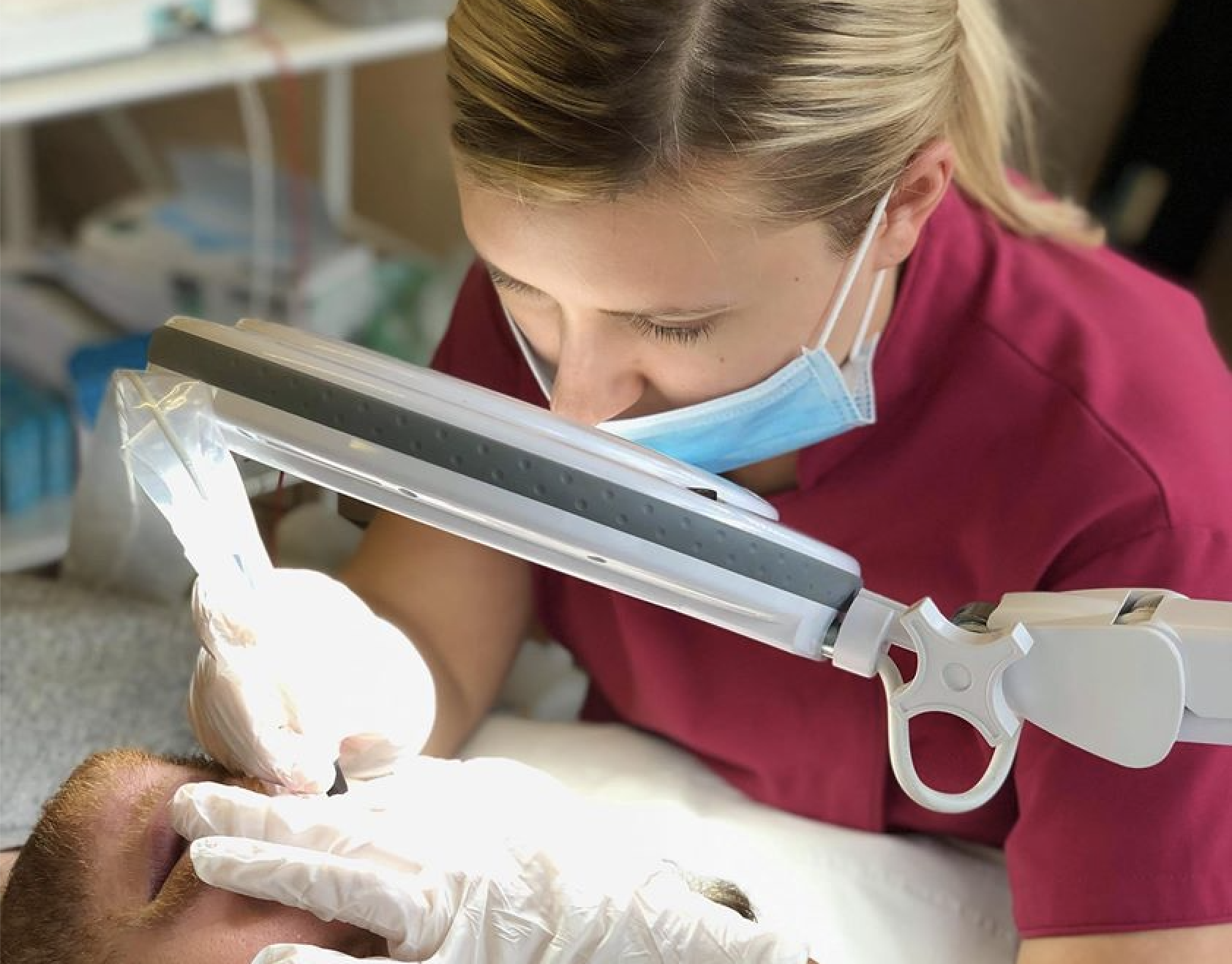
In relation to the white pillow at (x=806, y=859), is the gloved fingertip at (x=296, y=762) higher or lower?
higher

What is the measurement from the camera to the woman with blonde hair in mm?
791

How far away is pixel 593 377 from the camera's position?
0.88m

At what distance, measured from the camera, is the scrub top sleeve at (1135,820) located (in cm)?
84

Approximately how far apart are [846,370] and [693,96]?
27 centimetres

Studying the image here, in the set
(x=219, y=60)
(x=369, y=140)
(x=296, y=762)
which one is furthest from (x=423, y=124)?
(x=296, y=762)

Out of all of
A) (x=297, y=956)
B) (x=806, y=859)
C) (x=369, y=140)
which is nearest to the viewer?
(x=297, y=956)

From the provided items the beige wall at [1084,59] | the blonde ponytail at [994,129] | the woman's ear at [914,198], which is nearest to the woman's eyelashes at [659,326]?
the woman's ear at [914,198]

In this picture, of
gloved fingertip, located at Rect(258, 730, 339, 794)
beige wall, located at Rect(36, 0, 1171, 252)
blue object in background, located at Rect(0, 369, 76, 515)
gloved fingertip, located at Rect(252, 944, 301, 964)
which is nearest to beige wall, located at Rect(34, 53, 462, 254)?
beige wall, located at Rect(36, 0, 1171, 252)

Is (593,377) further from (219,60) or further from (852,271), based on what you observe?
(219,60)

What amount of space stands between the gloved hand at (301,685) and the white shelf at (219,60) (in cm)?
79

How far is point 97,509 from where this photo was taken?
972 millimetres

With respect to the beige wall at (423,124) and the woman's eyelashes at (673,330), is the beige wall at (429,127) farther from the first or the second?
the woman's eyelashes at (673,330)

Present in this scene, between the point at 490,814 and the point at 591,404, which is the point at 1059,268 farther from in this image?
the point at 490,814

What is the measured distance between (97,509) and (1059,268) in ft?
2.33
